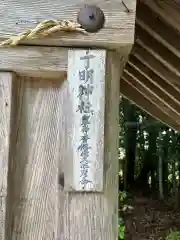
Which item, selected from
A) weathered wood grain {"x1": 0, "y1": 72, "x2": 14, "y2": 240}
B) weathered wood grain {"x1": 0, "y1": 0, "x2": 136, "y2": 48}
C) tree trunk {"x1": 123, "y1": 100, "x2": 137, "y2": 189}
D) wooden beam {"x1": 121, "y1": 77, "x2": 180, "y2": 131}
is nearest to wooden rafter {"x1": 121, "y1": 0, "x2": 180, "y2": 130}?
wooden beam {"x1": 121, "y1": 77, "x2": 180, "y2": 131}

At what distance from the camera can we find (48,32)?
116 centimetres

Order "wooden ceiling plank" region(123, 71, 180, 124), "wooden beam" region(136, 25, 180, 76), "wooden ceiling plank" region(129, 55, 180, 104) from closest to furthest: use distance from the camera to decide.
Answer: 1. "wooden beam" region(136, 25, 180, 76)
2. "wooden ceiling plank" region(129, 55, 180, 104)
3. "wooden ceiling plank" region(123, 71, 180, 124)

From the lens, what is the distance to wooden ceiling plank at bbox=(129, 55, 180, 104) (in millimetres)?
2377

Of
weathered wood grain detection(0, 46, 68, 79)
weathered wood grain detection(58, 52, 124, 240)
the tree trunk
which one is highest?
the tree trunk

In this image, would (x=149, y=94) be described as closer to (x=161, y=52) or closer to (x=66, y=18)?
(x=161, y=52)

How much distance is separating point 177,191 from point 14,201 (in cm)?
744

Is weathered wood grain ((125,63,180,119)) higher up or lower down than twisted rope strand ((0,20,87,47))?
higher up

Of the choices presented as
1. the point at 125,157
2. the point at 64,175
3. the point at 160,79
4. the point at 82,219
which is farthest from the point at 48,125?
the point at 125,157

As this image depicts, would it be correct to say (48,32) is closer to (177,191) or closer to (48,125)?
(48,125)

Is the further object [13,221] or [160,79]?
[160,79]

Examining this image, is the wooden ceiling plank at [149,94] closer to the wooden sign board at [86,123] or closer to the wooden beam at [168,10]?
the wooden beam at [168,10]

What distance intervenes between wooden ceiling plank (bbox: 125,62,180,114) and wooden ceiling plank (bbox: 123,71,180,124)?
3 cm

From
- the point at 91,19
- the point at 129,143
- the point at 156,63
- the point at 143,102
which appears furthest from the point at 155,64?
the point at 129,143

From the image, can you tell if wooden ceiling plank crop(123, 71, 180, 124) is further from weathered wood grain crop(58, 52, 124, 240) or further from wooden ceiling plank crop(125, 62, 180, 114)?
weathered wood grain crop(58, 52, 124, 240)
